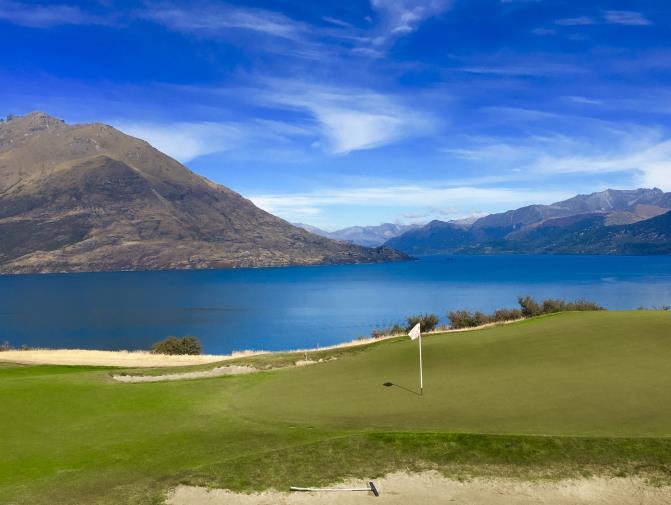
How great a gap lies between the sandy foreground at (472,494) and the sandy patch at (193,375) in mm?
16708

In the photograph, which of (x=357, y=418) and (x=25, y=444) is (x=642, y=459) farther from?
(x=25, y=444)

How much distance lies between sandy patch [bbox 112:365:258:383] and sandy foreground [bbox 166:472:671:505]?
54.8 feet

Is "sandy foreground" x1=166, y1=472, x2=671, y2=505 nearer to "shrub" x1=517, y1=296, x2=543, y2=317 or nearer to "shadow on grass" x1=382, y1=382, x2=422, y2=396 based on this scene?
"shadow on grass" x1=382, y1=382, x2=422, y2=396

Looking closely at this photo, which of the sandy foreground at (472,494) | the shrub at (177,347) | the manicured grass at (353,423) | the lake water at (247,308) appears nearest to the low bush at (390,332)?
the shrub at (177,347)

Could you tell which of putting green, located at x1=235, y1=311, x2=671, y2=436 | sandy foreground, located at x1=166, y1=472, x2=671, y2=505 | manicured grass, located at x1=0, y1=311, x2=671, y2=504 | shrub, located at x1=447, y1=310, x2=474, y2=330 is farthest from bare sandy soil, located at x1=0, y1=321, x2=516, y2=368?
sandy foreground, located at x1=166, y1=472, x2=671, y2=505

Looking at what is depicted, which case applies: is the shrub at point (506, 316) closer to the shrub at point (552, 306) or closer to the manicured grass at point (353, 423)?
the shrub at point (552, 306)

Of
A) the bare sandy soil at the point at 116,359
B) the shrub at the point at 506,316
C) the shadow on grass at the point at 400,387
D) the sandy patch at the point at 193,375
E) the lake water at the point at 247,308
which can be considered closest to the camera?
the shadow on grass at the point at 400,387

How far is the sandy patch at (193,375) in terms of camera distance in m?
28.1

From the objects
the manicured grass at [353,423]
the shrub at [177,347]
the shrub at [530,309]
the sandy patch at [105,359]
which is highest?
the manicured grass at [353,423]

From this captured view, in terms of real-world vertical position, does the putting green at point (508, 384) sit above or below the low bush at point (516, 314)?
above

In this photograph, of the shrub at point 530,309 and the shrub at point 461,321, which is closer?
the shrub at point 461,321

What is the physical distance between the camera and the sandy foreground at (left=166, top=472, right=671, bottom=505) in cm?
1180

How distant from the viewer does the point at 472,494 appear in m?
12.2

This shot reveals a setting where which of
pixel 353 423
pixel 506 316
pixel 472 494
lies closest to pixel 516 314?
pixel 506 316
